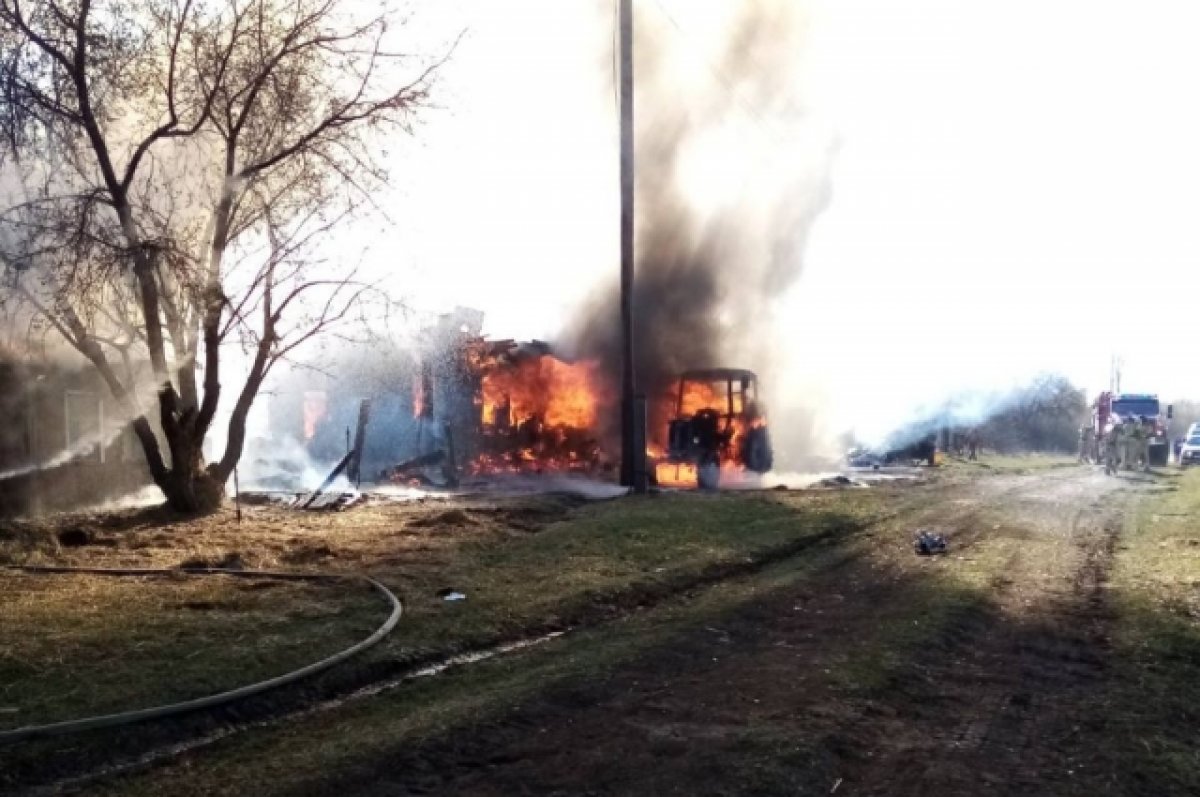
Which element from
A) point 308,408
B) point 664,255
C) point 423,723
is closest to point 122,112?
point 423,723

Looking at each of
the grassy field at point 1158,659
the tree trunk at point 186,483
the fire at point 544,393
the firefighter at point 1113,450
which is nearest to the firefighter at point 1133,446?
the firefighter at point 1113,450

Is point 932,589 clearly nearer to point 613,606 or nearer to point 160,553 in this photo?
point 613,606

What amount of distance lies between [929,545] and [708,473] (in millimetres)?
11454

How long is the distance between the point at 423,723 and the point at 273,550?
7152 millimetres

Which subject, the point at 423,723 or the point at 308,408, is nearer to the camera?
the point at 423,723

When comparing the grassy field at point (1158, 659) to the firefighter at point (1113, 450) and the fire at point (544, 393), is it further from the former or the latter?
the firefighter at point (1113, 450)

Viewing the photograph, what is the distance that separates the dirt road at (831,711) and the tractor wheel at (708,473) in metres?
13.6

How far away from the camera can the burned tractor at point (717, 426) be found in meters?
25.6

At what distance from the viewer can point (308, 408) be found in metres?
33.7

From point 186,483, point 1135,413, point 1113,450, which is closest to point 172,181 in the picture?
point 186,483

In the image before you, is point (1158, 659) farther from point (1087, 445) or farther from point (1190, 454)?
point (1087, 445)

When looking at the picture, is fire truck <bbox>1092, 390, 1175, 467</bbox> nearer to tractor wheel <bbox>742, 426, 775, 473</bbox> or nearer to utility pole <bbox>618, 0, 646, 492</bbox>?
tractor wheel <bbox>742, 426, 775, 473</bbox>

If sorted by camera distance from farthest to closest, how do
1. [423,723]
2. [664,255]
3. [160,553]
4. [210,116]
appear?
[664,255]
[210,116]
[160,553]
[423,723]

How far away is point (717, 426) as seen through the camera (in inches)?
1028
